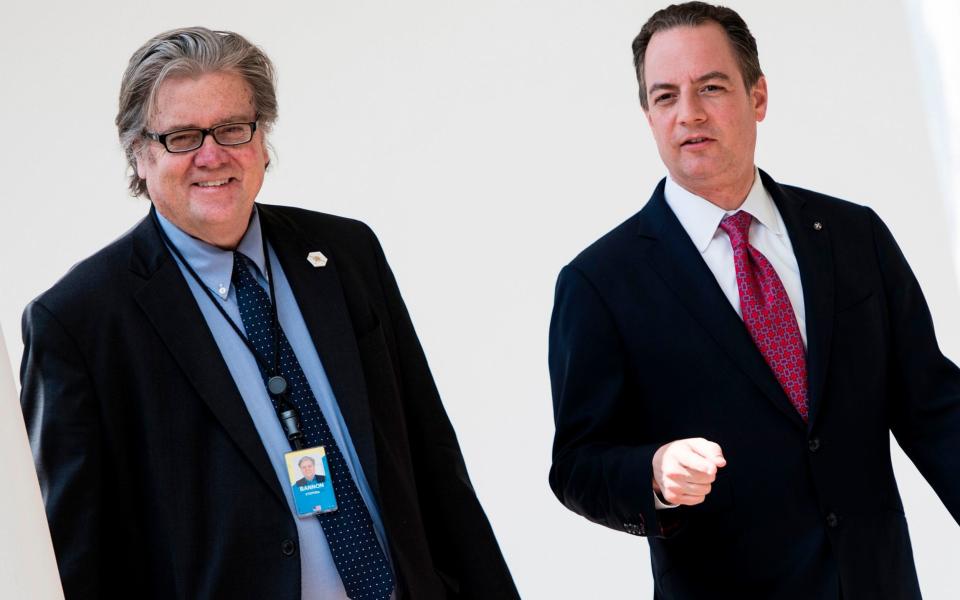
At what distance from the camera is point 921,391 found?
9.61 feet

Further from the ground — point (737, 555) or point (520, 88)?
point (520, 88)

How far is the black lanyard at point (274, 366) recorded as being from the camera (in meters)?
2.49

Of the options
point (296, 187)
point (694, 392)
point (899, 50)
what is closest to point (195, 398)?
point (694, 392)

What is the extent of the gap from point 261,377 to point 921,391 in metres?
1.39

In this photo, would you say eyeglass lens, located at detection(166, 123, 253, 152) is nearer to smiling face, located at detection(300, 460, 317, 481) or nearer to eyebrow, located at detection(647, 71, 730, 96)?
smiling face, located at detection(300, 460, 317, 481)

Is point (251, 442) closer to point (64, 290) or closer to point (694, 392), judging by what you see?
point (64, 290)

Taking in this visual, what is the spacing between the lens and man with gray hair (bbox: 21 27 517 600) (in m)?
2.39

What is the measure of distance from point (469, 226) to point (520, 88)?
22.7 inches

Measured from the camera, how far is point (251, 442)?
2.43m

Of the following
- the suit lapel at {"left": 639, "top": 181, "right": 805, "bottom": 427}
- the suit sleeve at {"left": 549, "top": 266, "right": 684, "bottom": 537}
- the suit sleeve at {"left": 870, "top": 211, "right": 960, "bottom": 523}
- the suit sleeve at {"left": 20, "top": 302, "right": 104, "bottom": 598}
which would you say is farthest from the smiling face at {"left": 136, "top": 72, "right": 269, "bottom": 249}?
the suit sleeve at {"left": 870, "top": 211, "right": 960, "bottom": 523}

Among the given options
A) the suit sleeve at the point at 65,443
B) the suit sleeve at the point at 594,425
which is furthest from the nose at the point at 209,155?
the suit sleeve at the point at 594,425

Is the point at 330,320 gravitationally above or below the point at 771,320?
above

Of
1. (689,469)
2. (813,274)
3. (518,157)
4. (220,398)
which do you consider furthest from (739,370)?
(518,157)

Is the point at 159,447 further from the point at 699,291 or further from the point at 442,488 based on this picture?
the point at 699,291
